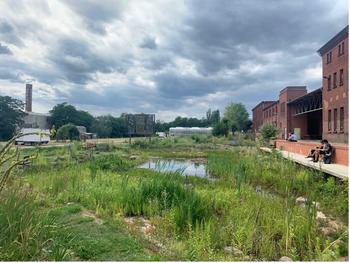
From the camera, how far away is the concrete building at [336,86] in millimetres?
25938

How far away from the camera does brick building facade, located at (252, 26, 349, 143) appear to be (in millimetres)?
26480

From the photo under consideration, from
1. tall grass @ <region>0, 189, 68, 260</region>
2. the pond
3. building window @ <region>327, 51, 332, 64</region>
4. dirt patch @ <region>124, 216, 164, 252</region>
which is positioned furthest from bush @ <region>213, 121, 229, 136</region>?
tall grass @ <region>0, 189, 68, 260</region>

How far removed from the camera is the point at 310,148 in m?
17.0

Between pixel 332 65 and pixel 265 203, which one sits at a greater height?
pixel 332 65

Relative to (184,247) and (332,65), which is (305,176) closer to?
(184,247)

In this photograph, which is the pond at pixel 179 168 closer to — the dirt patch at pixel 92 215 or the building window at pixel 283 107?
the dirt patch at pixel 92 215

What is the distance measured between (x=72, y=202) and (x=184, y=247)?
4078mm

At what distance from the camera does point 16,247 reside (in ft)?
11.2

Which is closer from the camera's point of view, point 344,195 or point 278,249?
point 278,249

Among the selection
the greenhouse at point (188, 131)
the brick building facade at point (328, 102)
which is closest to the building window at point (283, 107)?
the brick building facade at point (328, 102)

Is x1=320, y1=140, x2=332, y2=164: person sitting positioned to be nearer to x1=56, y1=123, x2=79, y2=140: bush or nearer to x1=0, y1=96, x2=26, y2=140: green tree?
x1=0, y1=96, x2=26, y2=140: green tree

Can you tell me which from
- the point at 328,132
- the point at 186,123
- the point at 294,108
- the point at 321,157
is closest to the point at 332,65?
the point at 328,132

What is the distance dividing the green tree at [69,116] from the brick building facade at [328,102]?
28.7 metres

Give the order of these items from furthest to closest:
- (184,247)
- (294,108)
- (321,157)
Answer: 1. (294,108)
2. (321,157)
3. (184,247)
